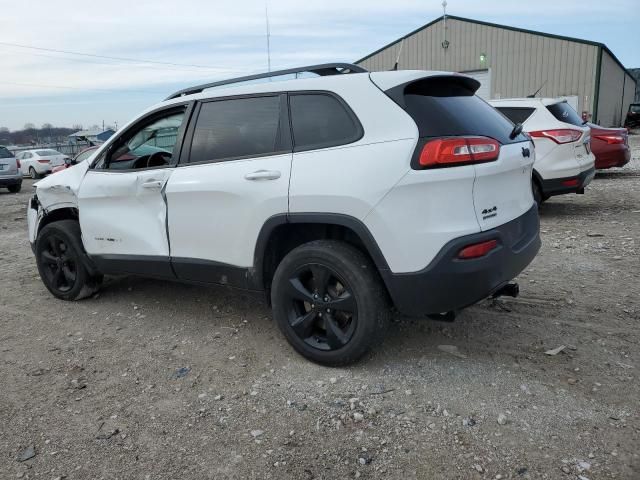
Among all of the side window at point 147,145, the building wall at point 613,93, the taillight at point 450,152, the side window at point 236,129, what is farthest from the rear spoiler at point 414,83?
the building wall at point 613,93

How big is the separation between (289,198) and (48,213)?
2880mm

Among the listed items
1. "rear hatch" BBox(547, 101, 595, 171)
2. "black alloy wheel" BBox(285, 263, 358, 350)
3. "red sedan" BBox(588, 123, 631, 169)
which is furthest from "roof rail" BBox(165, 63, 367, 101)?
"red sedan" BBox(588, 123, 631, 169)

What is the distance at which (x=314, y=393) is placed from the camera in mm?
3104

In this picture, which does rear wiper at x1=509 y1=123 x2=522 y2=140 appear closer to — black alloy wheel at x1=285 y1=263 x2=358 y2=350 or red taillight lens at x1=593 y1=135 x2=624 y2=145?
black alloy wheel at x1=285 y1=263 x2=358 y2=350

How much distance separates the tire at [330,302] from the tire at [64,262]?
2225mm

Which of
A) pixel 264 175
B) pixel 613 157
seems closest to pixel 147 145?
pixel 264 175

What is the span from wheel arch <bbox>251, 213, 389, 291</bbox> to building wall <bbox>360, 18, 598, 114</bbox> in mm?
23693

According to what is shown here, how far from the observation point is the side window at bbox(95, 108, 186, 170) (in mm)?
4102

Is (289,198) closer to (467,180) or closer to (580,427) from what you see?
(467,180)

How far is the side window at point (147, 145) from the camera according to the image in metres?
4.10

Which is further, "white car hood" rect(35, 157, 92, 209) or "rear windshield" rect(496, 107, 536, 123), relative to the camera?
"rear windshield" rect(496, 107, 536, 123)

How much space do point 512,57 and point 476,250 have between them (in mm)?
24454

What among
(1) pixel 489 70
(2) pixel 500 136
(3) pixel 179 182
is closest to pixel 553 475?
(2) pixel 500 136

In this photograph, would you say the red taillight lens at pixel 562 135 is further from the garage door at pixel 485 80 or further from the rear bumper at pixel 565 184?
the garage door at pixel 485 80
